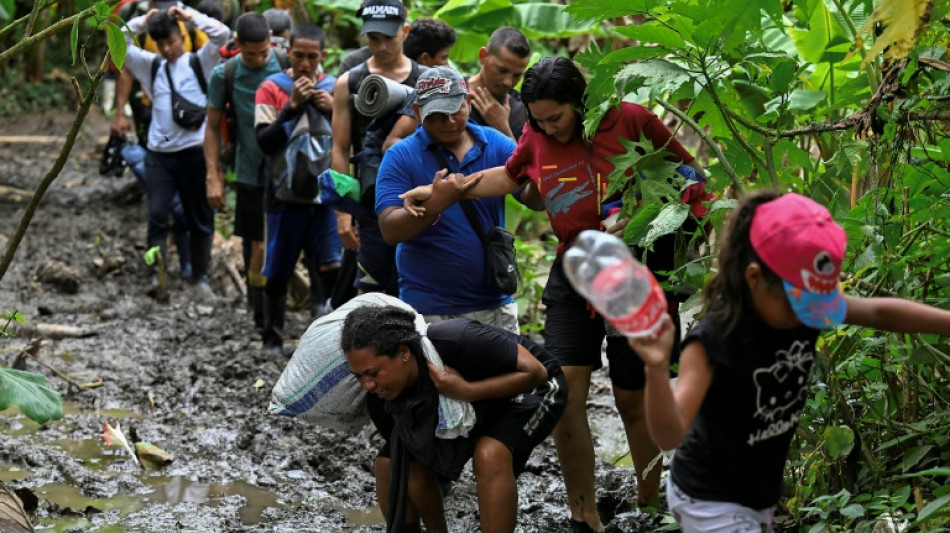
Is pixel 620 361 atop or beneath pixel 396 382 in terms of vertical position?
beneath

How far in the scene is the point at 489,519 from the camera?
166 inches

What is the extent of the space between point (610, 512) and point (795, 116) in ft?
6.02

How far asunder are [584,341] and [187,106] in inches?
215

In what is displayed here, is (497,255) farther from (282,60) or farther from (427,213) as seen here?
(282,60)

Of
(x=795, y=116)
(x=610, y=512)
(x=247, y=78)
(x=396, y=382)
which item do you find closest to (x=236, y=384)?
(x=247, y=78)

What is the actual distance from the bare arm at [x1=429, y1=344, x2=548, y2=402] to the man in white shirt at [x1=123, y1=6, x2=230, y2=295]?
5690mm

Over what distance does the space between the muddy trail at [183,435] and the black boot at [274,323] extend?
0.12 meters

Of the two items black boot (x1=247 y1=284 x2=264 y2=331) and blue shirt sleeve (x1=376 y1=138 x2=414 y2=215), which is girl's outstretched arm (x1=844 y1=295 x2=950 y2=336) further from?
black boot (x1=247 y1=284 x2=264 y2=331)

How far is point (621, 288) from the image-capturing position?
8.34ft

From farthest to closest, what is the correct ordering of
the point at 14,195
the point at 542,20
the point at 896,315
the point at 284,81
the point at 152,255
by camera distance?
the point at 14,195 → the point at 152,255 → the point at 542,20 → the point at 284,81 → the point at 896,315

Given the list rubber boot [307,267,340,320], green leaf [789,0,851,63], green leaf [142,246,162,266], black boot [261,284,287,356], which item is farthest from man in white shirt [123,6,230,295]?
green leaf [789,0,851,63]

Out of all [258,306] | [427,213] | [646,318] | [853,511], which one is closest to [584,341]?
[427,213]

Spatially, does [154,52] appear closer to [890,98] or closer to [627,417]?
[627,417]

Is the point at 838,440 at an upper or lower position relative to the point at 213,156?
upper
